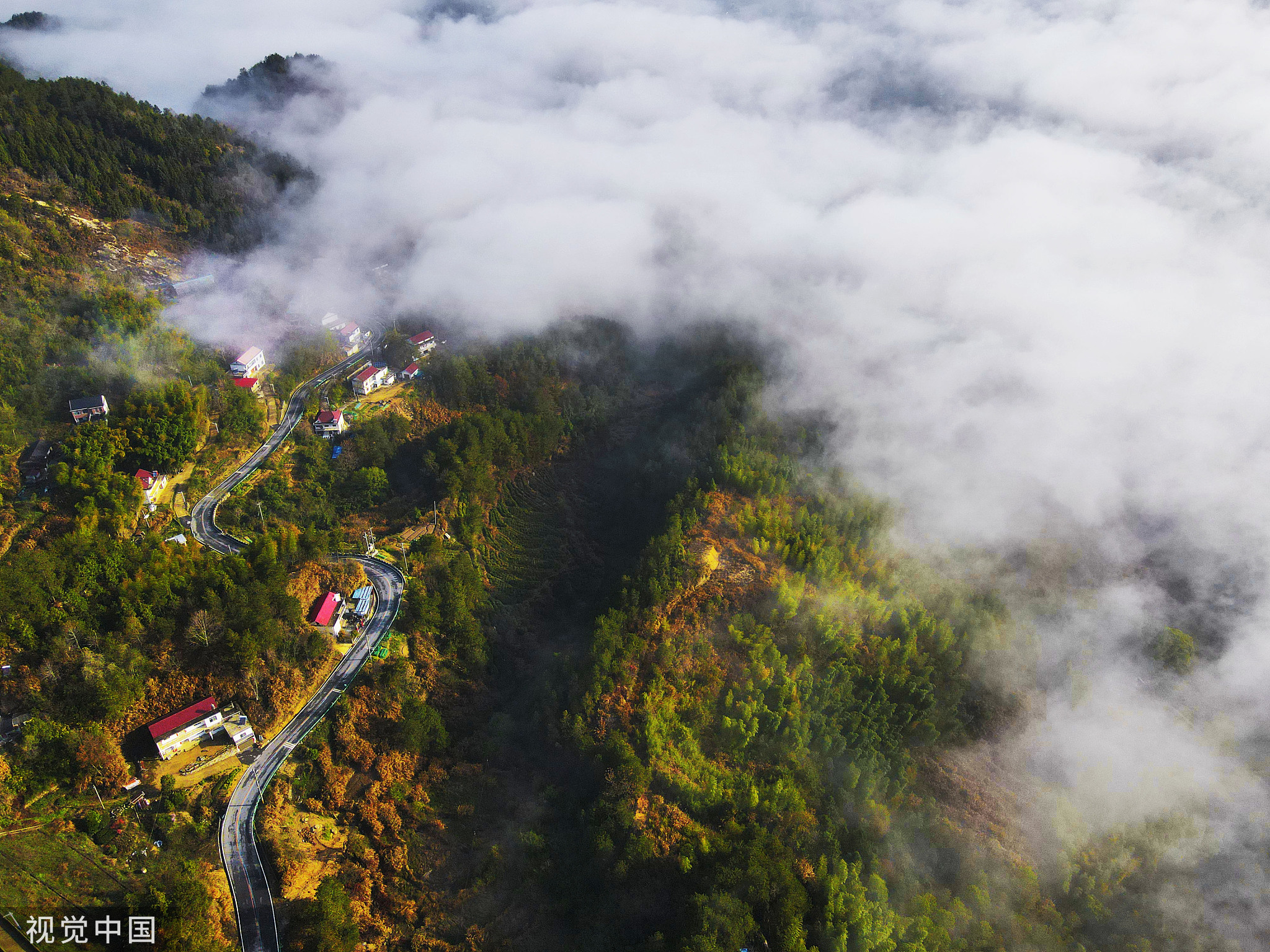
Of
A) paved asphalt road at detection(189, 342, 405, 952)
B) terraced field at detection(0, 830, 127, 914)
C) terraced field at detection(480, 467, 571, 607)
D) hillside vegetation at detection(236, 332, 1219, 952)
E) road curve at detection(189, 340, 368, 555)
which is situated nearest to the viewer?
terraced field at detection(0, 830, 127, 914)

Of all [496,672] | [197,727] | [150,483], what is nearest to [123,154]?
[150,483]

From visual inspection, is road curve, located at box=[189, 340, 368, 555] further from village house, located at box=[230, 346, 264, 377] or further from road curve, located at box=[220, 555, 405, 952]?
road curve, located at box=[220, 555, 405, 952]

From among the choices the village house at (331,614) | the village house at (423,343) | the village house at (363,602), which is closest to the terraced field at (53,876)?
the village house at (331,614)

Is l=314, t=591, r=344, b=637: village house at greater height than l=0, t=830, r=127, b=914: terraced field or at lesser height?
lesser

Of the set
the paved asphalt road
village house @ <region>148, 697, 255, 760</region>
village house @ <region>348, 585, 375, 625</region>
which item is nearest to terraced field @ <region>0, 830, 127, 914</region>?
the paved asphalt road

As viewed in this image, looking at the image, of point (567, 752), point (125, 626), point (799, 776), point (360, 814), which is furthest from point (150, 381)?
point (799, 776)

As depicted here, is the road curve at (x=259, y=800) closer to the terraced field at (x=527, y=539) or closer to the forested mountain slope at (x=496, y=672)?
the forested mountain slope at (x=496, y=672)

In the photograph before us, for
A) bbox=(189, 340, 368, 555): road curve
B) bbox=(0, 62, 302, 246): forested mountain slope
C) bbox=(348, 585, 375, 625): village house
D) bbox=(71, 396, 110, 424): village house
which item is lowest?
bbox=(348, 585, 375, 625): village house
